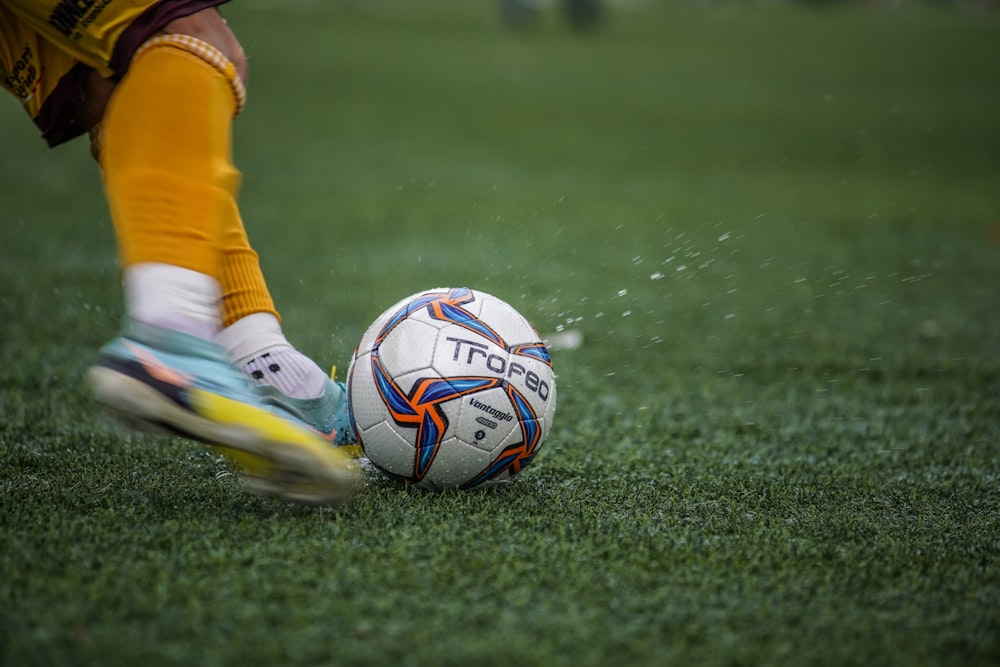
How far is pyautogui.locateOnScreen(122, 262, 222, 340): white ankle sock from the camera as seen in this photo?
1678 mm

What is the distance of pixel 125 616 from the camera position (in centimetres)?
149

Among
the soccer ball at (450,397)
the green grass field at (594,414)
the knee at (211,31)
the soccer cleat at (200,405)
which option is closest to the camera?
the green grass field at (594,414)

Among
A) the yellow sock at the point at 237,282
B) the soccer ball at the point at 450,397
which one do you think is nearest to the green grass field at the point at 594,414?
the soccer ball at the point at 450,397

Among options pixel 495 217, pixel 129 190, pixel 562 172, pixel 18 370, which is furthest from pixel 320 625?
pixel 562 172

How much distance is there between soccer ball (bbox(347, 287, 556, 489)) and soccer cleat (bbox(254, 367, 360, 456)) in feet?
0.29

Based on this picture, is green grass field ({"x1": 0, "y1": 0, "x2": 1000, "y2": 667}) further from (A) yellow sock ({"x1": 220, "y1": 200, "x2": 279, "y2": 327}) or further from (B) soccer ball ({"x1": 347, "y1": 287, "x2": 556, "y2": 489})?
(A) yellow sock ({"x1": 220, "y1": 200, "x2": 279, "y2": 327})

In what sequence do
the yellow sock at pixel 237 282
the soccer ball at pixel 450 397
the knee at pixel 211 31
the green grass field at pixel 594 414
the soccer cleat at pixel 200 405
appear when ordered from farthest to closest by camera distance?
1. the yellow sock at pixel 237 282
2. the soccer ball at pixel 450 397
3. the knee at pixel 211 31
4. the soccer cleat at pixel 200 405
5. the green grass field at pixel 594 414

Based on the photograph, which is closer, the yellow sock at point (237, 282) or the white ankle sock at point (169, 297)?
the white ankle sock at point (169, 297)

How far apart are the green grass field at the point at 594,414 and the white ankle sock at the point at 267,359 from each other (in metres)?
0.23

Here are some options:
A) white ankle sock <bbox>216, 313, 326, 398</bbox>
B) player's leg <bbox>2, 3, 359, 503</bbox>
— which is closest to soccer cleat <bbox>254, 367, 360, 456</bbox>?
white ankle sock <bbox>216, 313, 326, 398</bbox>

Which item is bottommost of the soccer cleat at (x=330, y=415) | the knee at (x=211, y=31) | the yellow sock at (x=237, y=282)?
the soccer cleat at (x=330, y=415)

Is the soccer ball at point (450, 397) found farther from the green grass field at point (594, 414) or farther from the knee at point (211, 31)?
the knee at point (211, 31)

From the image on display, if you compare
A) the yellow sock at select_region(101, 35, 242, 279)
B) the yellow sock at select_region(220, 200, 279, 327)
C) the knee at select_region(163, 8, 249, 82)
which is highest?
the knee at select_region(163, 8, 249, 82)

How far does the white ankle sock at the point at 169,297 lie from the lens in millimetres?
1678
